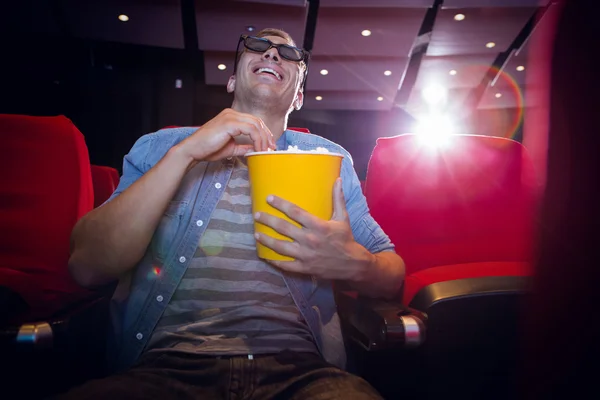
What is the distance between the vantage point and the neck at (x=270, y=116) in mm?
1311

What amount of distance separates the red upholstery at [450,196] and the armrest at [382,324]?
39cm

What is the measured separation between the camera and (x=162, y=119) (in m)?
6.61

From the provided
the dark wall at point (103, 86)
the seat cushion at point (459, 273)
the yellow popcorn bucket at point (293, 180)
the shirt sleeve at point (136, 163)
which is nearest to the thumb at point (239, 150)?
the yellow popcorn bucket at point (293, 180)

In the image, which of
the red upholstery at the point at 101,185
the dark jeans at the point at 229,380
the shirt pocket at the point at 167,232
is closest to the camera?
the dark jeans at the point at 229,380


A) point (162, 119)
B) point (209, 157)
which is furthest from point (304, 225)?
point (162, 119)

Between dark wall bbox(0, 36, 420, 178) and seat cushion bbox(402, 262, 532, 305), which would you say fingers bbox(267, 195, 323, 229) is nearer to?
seat cushion bbox(402, 262, 532, 305)

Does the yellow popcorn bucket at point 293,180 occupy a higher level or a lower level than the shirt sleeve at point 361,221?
higher

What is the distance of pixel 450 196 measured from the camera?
1312 mm

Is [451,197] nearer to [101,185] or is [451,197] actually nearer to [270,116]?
[270,116]

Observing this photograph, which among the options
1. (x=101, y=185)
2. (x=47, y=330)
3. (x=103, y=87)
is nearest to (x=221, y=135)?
(x=47, y=330)

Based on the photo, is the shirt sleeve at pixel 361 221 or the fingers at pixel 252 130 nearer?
the fingers at pixel 252 130

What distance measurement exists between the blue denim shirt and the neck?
267 mm

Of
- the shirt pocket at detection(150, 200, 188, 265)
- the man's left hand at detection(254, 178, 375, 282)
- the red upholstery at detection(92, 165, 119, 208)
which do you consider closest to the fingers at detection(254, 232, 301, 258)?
the man's left hand at detection(254, 178, 375, 282)

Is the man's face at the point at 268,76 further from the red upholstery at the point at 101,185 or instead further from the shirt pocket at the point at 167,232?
the red upholstery at the point at 101,185
